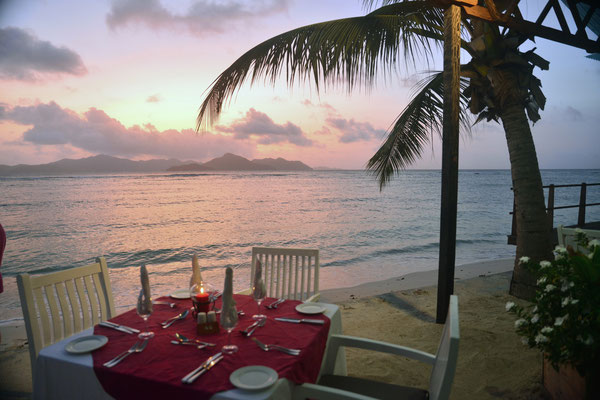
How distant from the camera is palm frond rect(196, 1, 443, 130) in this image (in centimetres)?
392

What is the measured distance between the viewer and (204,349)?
1479 millimetres

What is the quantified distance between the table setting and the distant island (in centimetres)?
5448

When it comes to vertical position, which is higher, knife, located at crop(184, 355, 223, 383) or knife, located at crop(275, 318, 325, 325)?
knife, located at crop(184, 355, 223, 383)

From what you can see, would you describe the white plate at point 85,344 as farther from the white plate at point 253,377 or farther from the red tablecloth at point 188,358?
the white plate at point 253,377

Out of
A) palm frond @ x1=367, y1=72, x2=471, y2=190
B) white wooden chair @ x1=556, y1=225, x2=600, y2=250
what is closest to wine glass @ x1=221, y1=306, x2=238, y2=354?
white wooden chair @ x1=556, y1=225, x2=600, y2=250

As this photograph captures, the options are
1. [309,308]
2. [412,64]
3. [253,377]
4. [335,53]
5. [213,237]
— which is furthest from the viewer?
[213,237]

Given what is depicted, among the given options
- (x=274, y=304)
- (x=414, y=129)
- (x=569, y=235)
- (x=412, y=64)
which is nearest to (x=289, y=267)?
(x=274, y=304)

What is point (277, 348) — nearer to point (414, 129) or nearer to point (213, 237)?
point (414, 129)

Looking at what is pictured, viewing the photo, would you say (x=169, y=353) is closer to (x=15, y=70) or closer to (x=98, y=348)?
(x=98, y=348)

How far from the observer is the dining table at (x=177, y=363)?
1202 millimetres

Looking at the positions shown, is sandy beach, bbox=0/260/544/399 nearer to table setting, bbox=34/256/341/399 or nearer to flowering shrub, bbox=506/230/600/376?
flowering shrub, bbox=506/230/600/376

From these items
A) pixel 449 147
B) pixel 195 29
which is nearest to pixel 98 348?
pixel 449 147

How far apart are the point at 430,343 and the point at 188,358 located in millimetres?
2648

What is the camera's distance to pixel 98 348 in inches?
57.8
